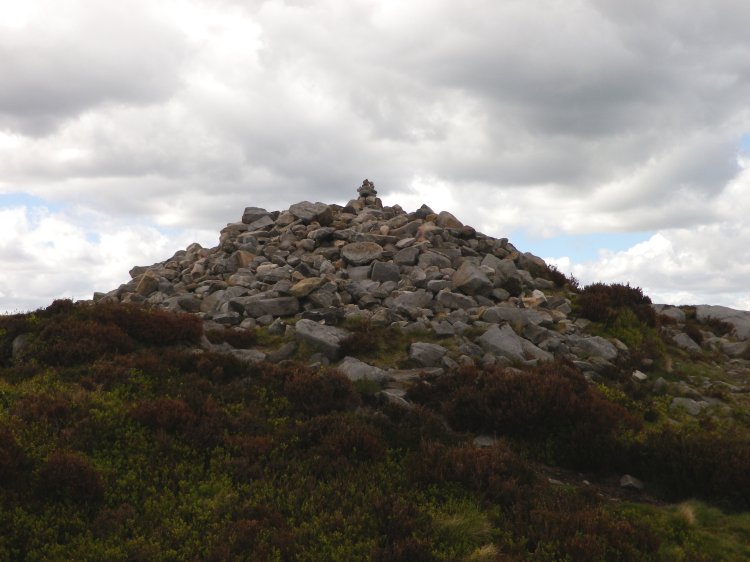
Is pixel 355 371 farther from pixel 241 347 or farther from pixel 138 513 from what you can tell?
pixel 138 513

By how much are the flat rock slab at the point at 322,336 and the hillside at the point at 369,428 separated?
6 cm

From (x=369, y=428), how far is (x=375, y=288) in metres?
9.50

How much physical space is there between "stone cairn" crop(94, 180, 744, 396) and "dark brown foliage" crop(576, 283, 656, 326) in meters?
0.60

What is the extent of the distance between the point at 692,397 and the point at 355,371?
808 centimetres

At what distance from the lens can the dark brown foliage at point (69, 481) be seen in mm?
8984

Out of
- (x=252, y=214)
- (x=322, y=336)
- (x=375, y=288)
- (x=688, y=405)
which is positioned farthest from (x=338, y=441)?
(x=252, y=214)

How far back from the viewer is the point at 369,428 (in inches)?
443

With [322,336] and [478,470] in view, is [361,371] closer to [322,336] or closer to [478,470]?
[322,336]

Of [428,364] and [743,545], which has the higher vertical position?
[428,364]

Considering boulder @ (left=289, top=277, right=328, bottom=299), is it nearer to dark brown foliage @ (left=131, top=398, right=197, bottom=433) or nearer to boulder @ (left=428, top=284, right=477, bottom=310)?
boulder @ (left=428, top=284, right=477, bottom=310)

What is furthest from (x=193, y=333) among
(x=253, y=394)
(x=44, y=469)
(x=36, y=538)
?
(x=36, y=538)

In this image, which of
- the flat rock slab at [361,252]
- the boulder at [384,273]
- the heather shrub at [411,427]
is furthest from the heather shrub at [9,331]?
the flat rock slab at [361,252]

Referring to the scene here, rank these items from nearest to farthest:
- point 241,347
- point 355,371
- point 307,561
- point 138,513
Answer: point 307,561 < point 138,513 < point 355,371 < point 241,347

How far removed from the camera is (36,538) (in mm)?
8195
